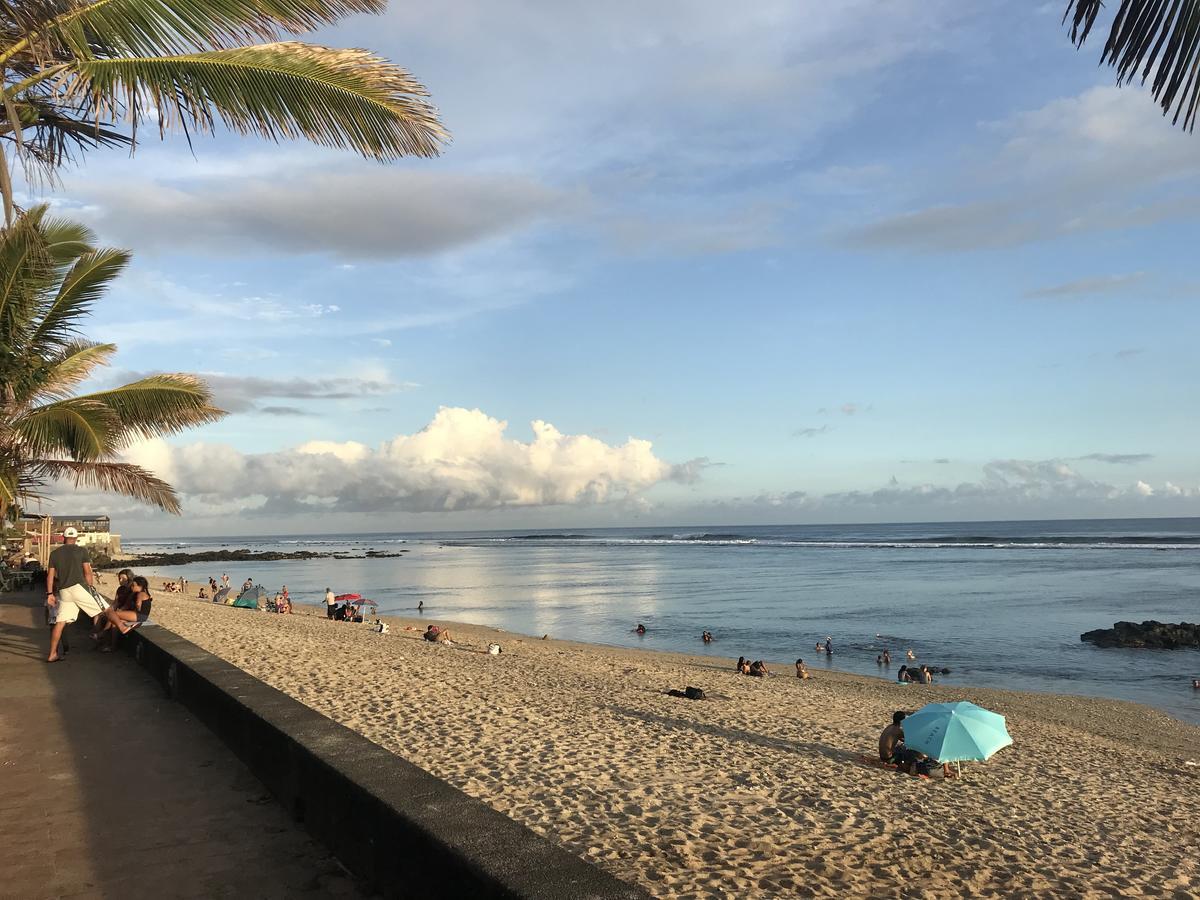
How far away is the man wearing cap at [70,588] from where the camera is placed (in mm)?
9312

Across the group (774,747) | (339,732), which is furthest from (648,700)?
(339,732)

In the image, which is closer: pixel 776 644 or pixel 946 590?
pixel 776 644

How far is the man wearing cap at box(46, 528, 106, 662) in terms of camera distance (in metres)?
9.31

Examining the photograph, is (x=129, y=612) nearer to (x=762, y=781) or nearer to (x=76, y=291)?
(x=76, y=291)

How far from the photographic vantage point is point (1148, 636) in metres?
25.8

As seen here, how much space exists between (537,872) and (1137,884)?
18.3 ft

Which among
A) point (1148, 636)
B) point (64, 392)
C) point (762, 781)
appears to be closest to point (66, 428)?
point (64, 392)

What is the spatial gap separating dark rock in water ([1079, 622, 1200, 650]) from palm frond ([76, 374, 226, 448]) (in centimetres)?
2565

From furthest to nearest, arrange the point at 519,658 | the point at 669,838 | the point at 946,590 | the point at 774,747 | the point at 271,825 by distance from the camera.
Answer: the point at 946,590 → the point at 519,658 → the point at 774,747 → the point at 669,838 → the point at 271,825

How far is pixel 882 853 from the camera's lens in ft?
19.5

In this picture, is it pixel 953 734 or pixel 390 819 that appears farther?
pixel 953 734

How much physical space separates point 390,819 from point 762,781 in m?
5.26

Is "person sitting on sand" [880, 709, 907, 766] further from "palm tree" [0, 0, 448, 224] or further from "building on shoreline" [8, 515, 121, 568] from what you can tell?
"building on shoreline" [8, 515, 121, 568]

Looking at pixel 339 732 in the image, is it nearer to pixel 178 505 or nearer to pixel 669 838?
pixel 669 838
